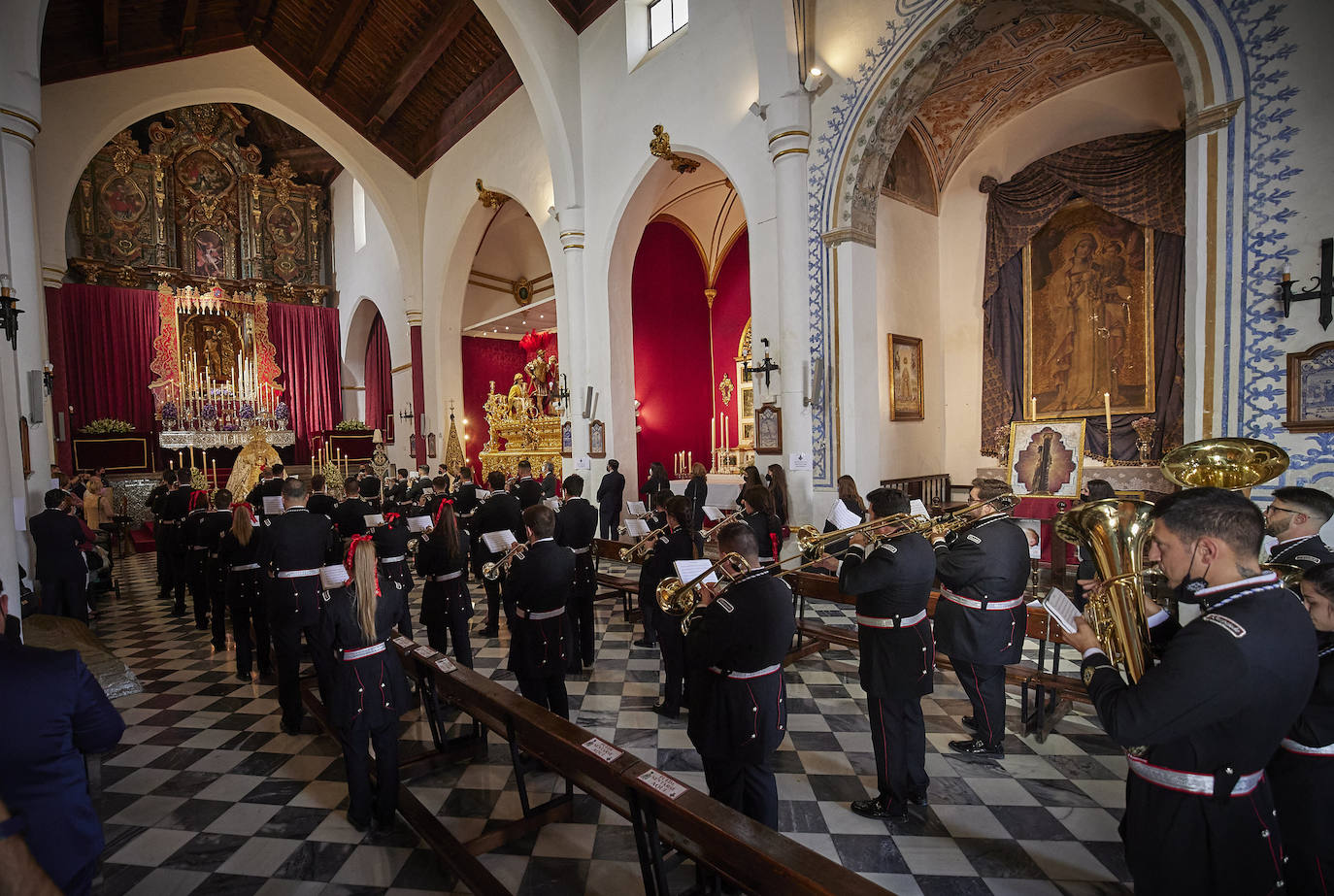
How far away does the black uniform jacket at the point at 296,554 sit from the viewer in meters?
4.77

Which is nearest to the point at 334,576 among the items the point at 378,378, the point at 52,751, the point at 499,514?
the point at 52,751

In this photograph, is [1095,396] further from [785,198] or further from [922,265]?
[785,198]

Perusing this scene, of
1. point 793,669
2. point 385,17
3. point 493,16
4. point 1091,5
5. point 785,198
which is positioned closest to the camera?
point 793,669

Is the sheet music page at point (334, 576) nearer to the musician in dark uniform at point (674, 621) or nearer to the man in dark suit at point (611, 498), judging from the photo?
the musician in dark uniform at point (674, 621)

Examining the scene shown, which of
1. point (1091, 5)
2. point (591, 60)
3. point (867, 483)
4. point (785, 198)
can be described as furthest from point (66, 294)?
point (1091, 5)

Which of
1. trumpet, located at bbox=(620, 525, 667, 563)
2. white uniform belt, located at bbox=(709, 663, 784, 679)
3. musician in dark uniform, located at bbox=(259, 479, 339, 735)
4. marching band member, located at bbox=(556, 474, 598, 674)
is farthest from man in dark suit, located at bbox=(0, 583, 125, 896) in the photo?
marching band member, located at bbox=(556, 474, 598, 674)

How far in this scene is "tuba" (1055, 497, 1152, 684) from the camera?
2.13m

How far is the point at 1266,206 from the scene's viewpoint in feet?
16.1

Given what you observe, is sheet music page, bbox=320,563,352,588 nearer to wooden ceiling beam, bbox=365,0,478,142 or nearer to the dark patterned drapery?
the dark patterned drapery

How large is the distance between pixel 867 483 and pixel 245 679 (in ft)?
24.1

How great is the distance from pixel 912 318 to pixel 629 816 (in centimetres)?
920

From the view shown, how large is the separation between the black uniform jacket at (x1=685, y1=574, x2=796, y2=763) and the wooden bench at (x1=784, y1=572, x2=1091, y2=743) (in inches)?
66.5

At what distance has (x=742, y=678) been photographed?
2797 mm

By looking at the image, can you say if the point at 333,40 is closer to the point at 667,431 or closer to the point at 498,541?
the point at 667,431
